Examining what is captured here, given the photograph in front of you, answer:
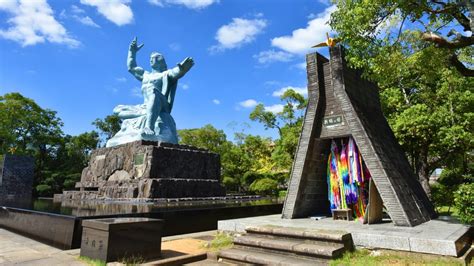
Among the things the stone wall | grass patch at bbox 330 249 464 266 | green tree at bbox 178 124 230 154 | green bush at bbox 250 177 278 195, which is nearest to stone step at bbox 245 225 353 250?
grass patch at bbox 330 249 464 266

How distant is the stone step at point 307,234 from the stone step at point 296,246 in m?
0.07

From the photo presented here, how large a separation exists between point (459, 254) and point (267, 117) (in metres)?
22.5

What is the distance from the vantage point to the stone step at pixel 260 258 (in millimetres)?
4367

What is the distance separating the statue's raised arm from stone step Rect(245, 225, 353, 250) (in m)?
15.6

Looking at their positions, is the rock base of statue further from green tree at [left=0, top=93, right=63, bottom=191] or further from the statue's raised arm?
green tree at [left=0, top=93, right=63, bottom=191]

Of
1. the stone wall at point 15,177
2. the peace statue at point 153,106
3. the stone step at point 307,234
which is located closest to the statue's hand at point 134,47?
the peace statue at point 153,106

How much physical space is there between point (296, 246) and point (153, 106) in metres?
12.9

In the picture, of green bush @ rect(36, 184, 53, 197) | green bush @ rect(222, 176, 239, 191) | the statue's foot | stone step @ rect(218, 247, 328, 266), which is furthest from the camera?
green bush @ rect(222, 176, 239, 191)

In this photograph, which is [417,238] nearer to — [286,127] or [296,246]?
[296,246]

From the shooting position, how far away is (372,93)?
8273 millimetres

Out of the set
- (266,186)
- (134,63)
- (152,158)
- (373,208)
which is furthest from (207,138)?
(373,208)

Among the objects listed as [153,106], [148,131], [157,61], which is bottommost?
[148,131]

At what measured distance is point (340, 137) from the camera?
7.07 m

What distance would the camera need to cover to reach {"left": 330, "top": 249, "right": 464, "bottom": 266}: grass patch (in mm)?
3979
